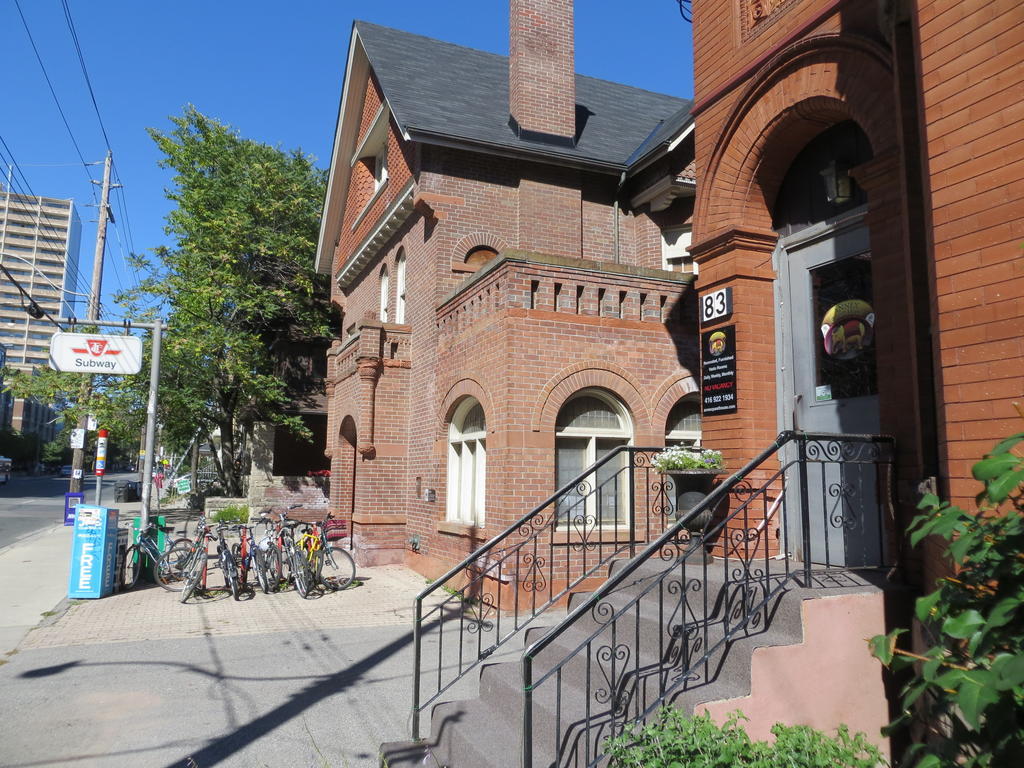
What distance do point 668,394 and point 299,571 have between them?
5993 mm

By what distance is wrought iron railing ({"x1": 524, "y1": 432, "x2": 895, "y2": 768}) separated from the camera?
159 inches

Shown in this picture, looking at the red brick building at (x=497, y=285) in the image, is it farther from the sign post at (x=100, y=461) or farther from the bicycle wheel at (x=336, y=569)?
the sign post at (x=100, y=461)

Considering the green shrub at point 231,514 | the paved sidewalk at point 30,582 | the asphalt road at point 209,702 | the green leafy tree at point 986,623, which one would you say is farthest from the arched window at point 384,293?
the green leafy tree at point 986,623

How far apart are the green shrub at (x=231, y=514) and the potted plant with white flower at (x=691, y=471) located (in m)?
19.0

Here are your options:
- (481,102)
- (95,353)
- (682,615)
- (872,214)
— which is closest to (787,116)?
(872,214)

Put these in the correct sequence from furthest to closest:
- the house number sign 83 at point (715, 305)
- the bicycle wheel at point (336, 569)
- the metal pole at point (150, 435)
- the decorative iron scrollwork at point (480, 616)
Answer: the metal pole at point (150, 435), the bicycle wheel at point (336, 569), the house number sign 83 at point (715, 305), the decorative iron scrollwork at point (480, 616)

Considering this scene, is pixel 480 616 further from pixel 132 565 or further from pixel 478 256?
pixel 132 565

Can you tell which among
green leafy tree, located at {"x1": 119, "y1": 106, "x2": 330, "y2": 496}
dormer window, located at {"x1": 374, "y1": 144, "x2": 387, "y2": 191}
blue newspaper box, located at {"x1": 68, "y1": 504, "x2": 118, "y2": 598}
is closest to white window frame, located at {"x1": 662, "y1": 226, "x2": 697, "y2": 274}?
dormer window, located at {"x1": 374, "y1": 144, "x2": 387, "y2": 191}

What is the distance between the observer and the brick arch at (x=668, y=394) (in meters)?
10.1

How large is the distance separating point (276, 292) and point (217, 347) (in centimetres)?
280

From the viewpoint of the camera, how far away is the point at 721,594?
4715mm

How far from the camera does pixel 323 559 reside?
11.4 meters

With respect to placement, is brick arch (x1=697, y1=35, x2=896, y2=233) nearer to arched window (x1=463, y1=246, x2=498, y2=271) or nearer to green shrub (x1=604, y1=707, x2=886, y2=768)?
green shrub (x1=604, y1=707, x2=886, y2=768)

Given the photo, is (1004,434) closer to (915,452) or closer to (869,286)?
(915,452)
